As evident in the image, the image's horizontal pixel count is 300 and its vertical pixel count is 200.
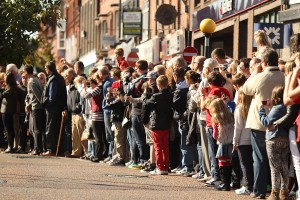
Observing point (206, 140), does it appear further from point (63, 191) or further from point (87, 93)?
point (87, 93)

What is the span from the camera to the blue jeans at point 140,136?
21.2 metres

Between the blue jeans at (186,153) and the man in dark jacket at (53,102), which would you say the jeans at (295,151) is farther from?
the man in dark jacket at (53,102)

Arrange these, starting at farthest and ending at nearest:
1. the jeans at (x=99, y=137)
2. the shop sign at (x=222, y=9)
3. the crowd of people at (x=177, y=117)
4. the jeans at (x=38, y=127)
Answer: the shop sign at (x=222, y=9) → the jeans at (x=38, y=127) → the jeans at (x=99, y=137) → the crowd of people at (x=177, y=117)

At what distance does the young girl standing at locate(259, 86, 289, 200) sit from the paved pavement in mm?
979

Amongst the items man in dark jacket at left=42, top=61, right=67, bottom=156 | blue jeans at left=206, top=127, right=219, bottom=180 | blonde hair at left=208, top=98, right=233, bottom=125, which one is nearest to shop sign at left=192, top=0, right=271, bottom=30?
man in dark jacket at left=42, top=61, right=67, bottom=156

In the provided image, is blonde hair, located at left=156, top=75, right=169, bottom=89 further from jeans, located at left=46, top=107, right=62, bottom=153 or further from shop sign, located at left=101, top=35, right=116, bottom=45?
shop sign, located at left=101, top=35, right=116, bottom=45

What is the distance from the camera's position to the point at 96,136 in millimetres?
23625

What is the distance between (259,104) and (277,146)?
93 centimetres

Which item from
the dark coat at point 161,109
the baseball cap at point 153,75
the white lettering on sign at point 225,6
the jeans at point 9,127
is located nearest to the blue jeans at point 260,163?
the dark coat at point 161,109

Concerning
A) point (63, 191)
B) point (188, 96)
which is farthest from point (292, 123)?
point (188, 96)

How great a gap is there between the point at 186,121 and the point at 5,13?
22967mm

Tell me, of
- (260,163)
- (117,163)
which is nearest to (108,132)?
(117,163)

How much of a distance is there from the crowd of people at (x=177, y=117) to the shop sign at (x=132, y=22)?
889 inches

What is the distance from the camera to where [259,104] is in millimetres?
14930
